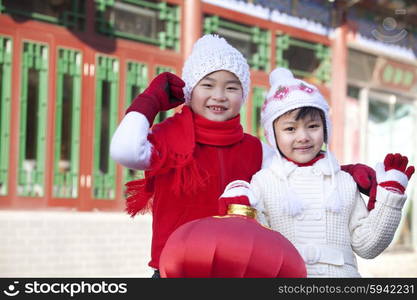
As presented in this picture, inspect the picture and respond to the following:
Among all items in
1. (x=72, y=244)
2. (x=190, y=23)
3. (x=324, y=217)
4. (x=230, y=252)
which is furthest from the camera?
(x=190, y=23)

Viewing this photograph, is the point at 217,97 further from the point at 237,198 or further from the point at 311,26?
the point at 311,26

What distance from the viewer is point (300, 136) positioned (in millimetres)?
2498

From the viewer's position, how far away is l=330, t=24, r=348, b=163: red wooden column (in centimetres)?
931

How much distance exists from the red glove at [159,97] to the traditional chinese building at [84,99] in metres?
4.06

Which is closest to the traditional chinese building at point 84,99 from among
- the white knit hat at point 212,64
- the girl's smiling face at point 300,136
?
the white knit hat at point 212,64

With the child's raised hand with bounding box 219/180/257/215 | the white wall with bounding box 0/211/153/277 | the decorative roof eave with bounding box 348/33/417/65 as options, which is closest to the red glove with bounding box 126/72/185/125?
the child's raised hand with bounding box 219/180/257/215

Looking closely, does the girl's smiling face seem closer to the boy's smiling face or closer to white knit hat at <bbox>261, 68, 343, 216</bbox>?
white knit hat at <bbox>261, 68, 343, 216</bbox>

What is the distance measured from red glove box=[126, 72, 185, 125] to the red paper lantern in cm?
58

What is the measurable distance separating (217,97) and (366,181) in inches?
25.8

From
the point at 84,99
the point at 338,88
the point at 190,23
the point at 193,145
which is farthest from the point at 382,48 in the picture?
the point at 193,145

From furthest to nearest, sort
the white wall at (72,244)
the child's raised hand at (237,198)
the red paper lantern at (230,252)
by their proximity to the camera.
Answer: the white wall at (72,244), the child's raised hand at (237,198), the red paper lantern at (230,252)

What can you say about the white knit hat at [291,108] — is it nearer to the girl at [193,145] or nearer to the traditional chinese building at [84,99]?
the girl at [193,145]

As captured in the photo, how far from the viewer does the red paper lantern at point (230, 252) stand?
6.18 feet

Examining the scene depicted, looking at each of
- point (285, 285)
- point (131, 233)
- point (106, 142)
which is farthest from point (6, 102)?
point (285, 285)
